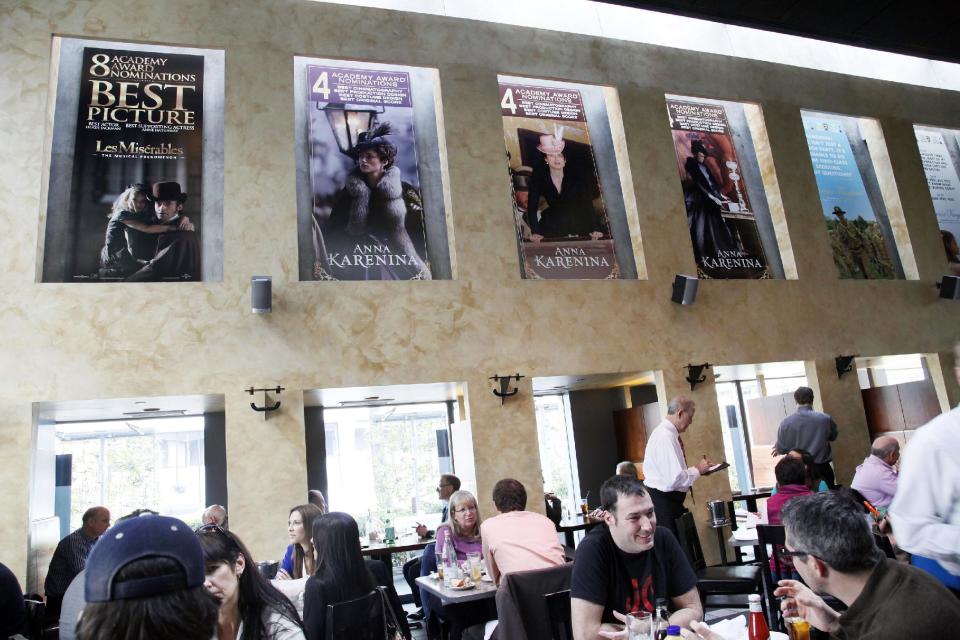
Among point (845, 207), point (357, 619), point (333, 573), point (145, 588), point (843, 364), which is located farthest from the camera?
point (845, 207)

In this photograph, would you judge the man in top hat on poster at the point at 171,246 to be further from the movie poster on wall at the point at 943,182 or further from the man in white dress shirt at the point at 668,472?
the movie poster on wall at the point at 943,182

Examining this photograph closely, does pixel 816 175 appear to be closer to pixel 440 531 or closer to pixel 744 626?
pixel 440 531

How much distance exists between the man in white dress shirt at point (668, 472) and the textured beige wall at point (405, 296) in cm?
210

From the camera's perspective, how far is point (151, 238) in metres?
7.02

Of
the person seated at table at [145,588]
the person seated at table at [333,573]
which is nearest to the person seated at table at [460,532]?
the person seated at table at [333,573]

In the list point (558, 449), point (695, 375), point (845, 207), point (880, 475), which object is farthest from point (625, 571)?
point (845, 207)

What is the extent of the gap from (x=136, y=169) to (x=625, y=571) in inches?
260

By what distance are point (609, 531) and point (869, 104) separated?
34.2 ft

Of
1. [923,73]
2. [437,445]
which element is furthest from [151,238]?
[923,73]

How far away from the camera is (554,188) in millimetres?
8641

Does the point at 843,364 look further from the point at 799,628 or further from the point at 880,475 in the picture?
the point at 799,628

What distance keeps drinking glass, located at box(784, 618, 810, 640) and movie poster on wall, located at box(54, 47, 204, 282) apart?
637cm

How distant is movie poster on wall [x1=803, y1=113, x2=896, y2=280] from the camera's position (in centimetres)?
997

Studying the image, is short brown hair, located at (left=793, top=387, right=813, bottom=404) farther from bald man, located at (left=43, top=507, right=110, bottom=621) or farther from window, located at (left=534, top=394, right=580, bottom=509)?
bald man, located at (left=43, top=507, right=110, bottom=621)
